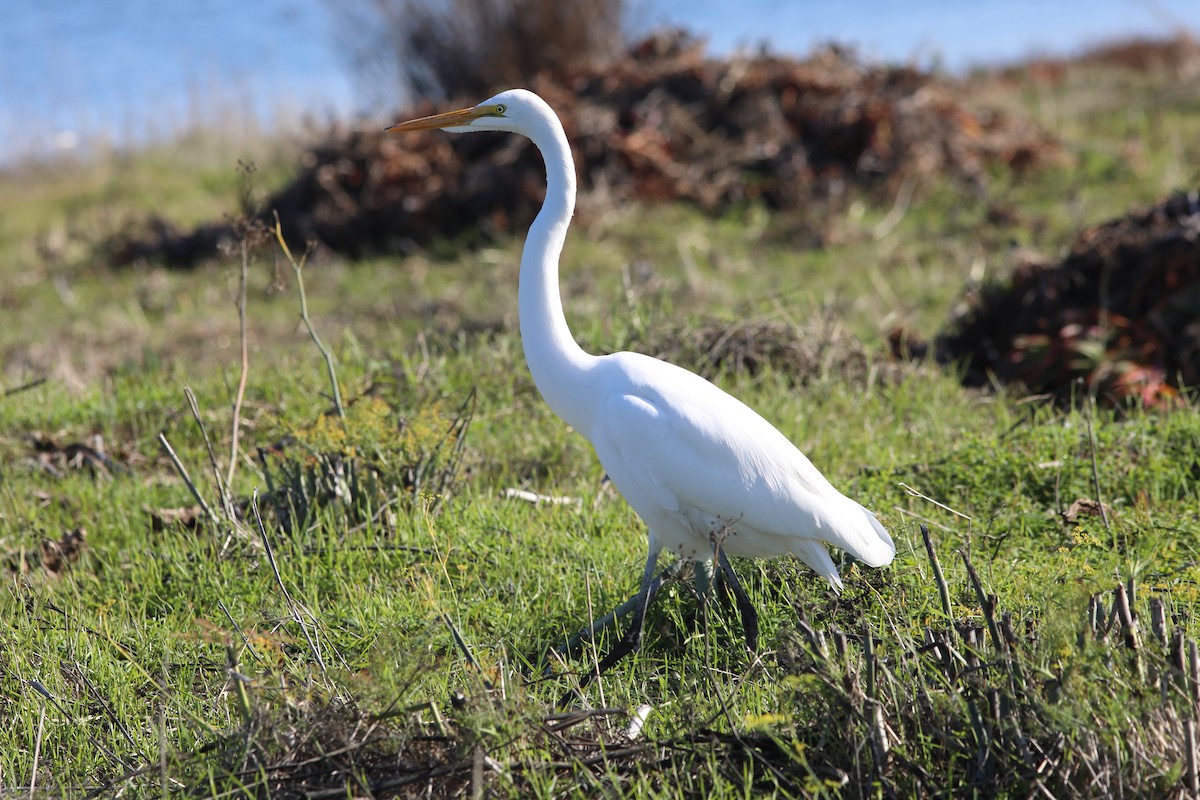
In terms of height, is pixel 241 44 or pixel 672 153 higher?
pixel 672 153

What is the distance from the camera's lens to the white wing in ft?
9.66

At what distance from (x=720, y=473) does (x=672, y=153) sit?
6.35m

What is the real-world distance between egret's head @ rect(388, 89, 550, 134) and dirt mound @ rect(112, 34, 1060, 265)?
4.99 metres

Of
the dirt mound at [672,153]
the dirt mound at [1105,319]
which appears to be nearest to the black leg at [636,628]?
the dirt mound at [1105,319]

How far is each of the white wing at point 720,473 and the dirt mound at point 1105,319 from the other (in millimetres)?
2116

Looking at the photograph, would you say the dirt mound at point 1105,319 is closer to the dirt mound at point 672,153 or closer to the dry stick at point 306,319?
the dry stick at point 306,319

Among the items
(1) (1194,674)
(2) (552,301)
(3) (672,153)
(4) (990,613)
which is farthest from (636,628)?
(3) (672,153)

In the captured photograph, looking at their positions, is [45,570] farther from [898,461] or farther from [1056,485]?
[1056,485]

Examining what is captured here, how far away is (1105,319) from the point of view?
5090mm

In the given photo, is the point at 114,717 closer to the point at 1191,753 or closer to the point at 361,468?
the point at 361,468

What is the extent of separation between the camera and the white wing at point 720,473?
295 centimetres

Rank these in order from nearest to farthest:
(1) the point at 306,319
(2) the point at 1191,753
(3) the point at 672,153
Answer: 1. (2) the point at 1191,753
2. (1) the point at 306,319
3. (3) the point at 672,153

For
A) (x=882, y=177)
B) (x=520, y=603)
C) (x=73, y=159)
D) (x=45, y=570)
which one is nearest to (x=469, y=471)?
(x=520, y=603)

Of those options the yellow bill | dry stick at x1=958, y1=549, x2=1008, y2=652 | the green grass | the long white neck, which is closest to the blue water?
the green grass
